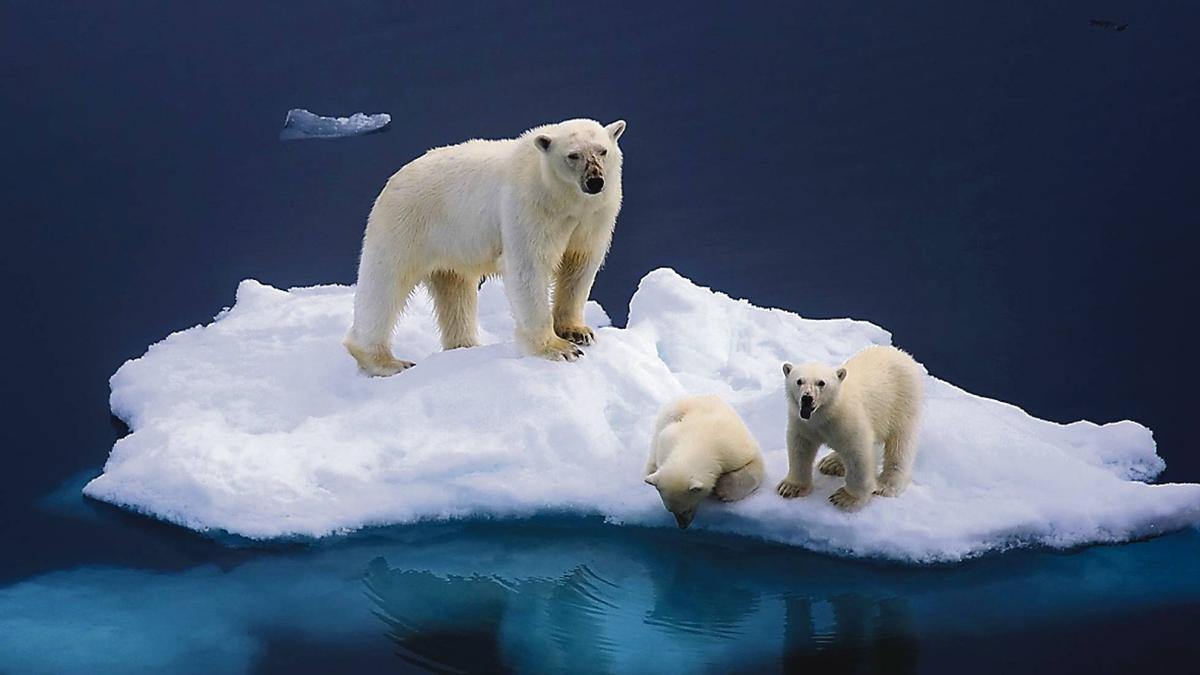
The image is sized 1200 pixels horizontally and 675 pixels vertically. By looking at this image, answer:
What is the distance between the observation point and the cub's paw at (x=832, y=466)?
18.8 feet

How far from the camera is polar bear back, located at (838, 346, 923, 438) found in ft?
18.0

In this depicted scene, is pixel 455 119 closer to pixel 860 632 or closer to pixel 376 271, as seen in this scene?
pixel 376 271

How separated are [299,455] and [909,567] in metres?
2.60

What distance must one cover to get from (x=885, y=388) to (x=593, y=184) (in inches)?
58.5

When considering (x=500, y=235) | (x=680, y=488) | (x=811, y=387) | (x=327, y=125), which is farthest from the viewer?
(x=327, y=125)

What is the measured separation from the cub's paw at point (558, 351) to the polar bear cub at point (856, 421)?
1.22 meters

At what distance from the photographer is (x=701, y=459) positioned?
18.1 feet

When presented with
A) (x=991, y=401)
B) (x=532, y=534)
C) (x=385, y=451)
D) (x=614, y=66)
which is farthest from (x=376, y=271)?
(x=614, y=66)

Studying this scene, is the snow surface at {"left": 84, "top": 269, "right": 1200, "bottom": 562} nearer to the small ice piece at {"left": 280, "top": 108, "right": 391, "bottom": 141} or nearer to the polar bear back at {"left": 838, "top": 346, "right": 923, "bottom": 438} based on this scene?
the polar bear back at {"left": 838, "top": 346, "right": 923, "bottom": 438}

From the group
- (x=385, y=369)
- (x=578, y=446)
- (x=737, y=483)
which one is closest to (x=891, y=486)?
(x=737, y=483)

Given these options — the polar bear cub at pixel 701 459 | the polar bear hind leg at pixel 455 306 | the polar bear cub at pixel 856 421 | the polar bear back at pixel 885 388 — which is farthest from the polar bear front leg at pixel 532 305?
the polar bear back at pixel 885 388

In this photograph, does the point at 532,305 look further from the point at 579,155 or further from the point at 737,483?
the point at 737,483

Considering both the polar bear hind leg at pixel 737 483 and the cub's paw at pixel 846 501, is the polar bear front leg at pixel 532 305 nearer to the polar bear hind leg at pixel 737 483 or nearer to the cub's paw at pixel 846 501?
the polar bear hind leg at pixel 737 483

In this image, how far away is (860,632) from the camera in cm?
520
